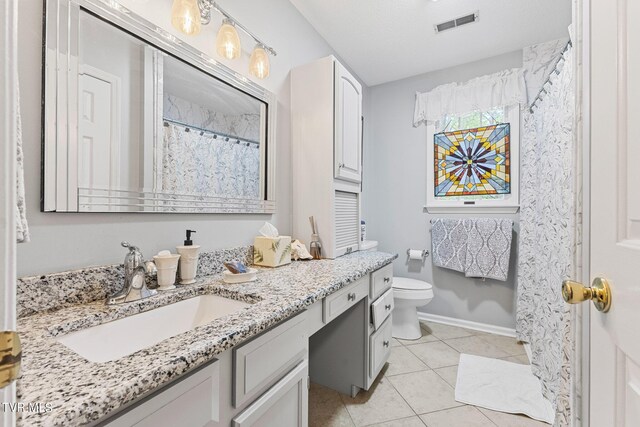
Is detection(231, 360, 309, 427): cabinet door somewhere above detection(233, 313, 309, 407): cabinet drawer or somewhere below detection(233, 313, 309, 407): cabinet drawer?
below

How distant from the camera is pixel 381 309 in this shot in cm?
176

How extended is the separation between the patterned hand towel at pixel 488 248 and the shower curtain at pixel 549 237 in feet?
0.52

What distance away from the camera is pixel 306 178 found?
1.85m

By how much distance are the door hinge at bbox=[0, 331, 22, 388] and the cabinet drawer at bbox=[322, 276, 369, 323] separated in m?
0.97

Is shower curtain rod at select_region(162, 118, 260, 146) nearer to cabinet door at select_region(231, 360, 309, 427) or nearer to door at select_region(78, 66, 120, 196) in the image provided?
door at select_region(78, 66, 120, 196)

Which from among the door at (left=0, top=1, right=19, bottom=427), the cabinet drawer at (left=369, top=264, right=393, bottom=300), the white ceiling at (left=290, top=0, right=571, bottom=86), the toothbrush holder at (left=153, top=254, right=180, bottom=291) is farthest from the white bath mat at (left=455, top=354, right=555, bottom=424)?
the white ceiling at (left=290, top=0, right=571, bottom=86)

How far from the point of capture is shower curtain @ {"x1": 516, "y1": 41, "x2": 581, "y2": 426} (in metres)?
1.29

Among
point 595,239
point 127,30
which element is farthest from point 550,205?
point 127,30

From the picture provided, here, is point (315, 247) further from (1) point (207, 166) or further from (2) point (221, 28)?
(2) point (221, 28)

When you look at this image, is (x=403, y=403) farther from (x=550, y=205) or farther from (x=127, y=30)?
(x=127, y=30)

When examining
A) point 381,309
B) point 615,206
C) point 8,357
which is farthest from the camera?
point 381,309

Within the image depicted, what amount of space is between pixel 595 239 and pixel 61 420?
1.03 m

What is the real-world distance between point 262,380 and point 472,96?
2.86 meters

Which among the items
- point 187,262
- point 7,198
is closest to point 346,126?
point 187,262
